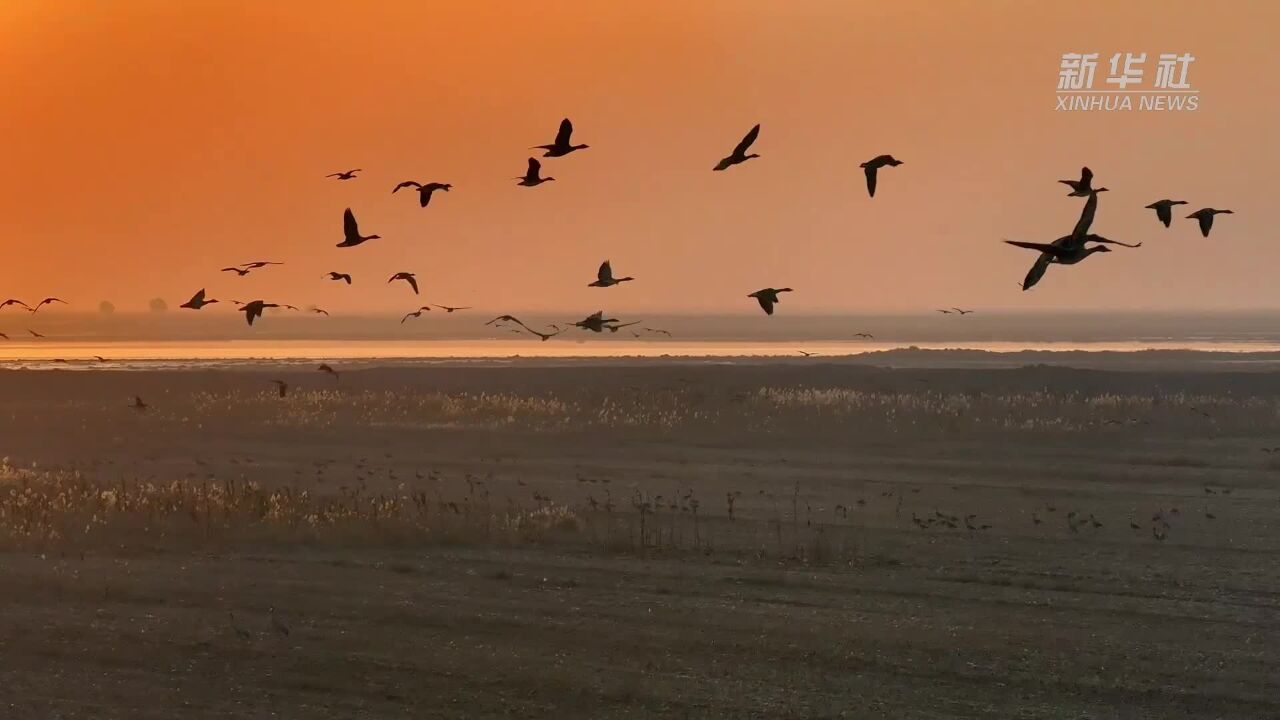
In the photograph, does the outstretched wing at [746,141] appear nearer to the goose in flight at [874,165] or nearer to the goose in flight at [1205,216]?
the goose in flight at [874,165]

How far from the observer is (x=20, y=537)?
1711cm

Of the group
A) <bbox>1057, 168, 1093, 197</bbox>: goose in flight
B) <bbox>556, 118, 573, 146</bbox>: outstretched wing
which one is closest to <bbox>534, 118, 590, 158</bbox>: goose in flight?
<bbox>556, 118, 573, 146</bbox>: outstretched wing

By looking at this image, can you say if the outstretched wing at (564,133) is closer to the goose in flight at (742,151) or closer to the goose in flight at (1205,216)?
the goose in flight at (742,151)

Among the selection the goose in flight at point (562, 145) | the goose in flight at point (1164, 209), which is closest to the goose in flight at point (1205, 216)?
the goose in flight at point (1164, 209)

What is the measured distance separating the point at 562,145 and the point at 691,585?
5489 mm

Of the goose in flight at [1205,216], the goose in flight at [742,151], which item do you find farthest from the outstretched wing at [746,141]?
the goose in flight at [1205,216]

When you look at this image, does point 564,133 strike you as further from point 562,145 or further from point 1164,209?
point 1164,209

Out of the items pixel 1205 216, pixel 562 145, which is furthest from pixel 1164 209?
pixel 562 145

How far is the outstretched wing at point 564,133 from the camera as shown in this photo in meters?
12.1

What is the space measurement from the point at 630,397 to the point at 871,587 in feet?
87.3

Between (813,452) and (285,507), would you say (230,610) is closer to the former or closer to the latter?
(285,507)

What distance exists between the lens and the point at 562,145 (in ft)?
39.4

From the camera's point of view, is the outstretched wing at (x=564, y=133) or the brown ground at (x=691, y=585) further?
the outstretched wing at (x=564, y=133)

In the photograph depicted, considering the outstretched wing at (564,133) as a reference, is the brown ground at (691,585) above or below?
below
